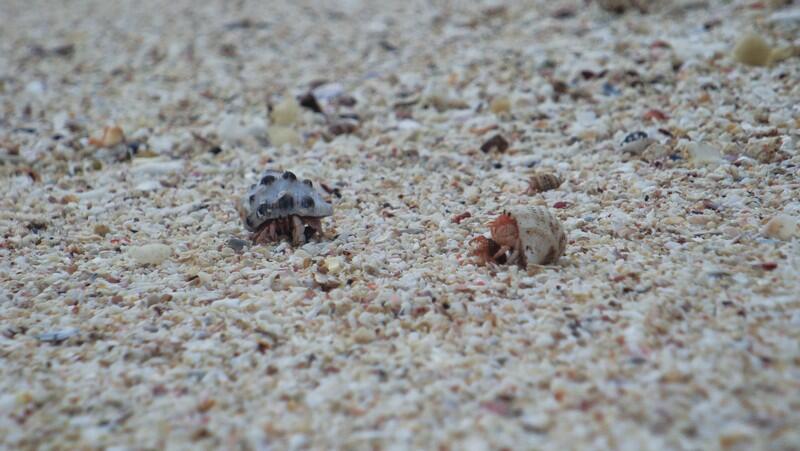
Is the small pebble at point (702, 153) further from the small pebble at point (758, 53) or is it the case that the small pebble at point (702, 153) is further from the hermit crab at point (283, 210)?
the hermit crab at point (283, 210)

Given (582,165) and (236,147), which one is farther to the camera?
(236,147)

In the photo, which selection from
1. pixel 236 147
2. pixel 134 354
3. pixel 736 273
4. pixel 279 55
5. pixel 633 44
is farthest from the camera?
pixel 279 55

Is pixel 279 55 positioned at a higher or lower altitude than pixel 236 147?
higher

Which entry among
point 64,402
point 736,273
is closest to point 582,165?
point 736,273

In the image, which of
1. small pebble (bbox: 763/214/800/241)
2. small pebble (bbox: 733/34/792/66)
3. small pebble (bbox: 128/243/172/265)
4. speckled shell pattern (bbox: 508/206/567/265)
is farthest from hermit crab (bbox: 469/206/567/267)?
small pebble (bbox: 733/34/792/66)

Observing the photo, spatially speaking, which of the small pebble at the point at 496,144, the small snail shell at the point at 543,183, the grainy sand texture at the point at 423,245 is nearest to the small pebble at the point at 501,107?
the grainy sand texture at the point at 423,245

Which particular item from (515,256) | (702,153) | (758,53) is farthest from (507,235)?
(758,53)

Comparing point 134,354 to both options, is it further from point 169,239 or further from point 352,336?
point 169,239
